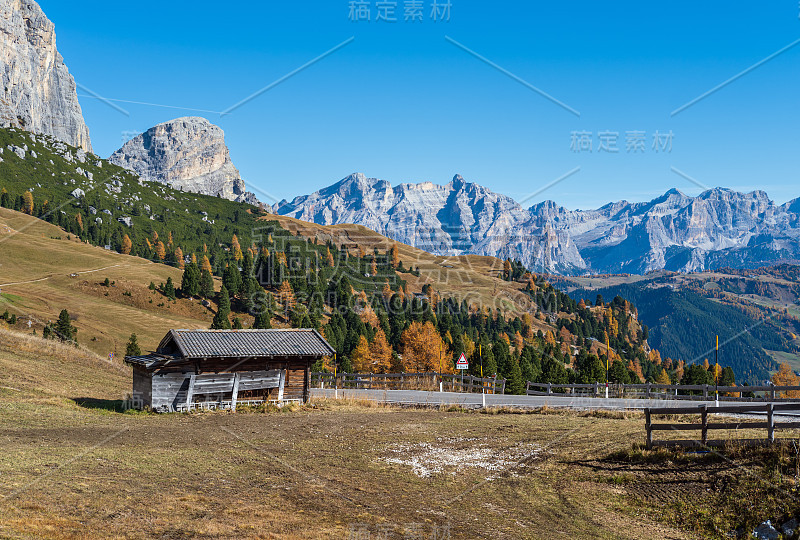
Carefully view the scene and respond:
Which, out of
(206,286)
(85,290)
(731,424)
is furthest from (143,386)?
(206,286)

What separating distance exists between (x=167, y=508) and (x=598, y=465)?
45.0 feet

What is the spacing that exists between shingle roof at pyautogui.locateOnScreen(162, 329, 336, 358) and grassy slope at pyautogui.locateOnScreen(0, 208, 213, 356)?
43.9 m

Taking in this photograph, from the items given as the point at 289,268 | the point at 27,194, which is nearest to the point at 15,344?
the point at 289,268

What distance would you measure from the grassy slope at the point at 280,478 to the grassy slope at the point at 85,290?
50938 mm

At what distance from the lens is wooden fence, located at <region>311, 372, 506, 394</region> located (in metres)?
43.8

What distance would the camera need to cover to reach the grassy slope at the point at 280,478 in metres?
12.2

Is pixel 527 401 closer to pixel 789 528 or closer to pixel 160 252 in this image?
pixel 789 528

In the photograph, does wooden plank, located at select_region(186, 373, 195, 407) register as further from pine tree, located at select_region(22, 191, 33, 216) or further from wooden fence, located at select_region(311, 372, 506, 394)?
pine tree, located at select_region(22, 191, 33, 216)

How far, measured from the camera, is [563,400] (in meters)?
36.8

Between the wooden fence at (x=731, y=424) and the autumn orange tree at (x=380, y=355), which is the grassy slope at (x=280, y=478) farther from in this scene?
the autumn orange tree at (x=380, y=355)

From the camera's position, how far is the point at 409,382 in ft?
160

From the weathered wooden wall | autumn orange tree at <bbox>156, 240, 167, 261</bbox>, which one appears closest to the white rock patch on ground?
the weathered wooden wall

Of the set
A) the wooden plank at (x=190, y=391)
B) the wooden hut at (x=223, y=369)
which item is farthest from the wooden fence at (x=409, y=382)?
the wooden plank at (x=190, y=391)

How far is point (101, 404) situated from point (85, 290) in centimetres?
7658
